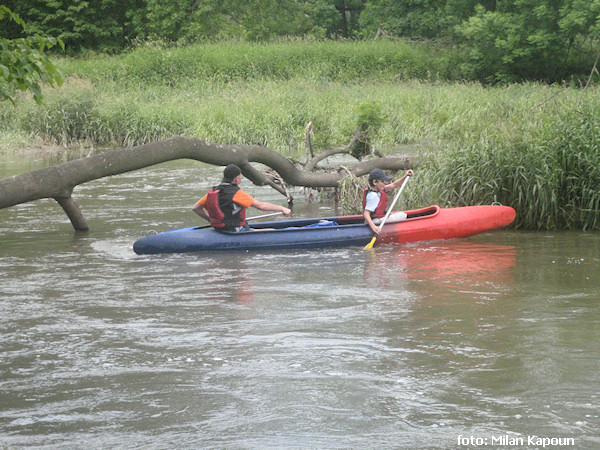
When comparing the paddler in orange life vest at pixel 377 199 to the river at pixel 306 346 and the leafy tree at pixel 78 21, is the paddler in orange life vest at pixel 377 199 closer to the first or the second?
the river at pixel 306 346

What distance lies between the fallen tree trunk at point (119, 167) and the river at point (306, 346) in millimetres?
741

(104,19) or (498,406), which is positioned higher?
(104,19)

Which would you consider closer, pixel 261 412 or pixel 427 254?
pixel 261 412

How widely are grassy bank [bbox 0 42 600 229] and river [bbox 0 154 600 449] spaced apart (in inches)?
33.3

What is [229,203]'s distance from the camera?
9.85m

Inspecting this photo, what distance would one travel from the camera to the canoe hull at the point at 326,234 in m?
9.92

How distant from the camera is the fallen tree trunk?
1016 cm

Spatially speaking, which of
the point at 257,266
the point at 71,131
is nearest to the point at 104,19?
the point at 71,131

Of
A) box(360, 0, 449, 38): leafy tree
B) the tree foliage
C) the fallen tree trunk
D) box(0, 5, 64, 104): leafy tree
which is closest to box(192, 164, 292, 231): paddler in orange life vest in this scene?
the fallen tree trunk

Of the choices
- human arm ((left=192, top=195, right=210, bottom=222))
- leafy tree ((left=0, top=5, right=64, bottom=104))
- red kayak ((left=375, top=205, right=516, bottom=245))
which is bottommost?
red kayak ((left=375, top=205, right=516, bottom=245))

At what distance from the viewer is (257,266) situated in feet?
30.5

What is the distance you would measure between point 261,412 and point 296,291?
310cm

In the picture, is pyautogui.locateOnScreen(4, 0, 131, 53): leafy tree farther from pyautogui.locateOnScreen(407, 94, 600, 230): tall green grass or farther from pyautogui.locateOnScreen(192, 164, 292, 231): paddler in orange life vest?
pyautogui.locateOnScreen(192, 164, 292, 231): paddler in orange life vest

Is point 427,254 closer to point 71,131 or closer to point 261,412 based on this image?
point 261,412
